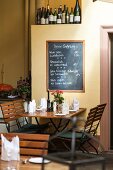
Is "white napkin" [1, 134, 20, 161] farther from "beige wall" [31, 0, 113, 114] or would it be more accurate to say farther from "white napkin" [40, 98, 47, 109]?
"beige wall" [31, 0, 113, 114]

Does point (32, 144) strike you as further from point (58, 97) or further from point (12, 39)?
point (12, 39)

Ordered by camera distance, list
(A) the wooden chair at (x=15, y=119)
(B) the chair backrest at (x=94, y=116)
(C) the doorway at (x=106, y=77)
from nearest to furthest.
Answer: (B) the chair backrest at (x=94, y=116) → (A) the wooden chair at (x=15, y=119) → (C) the doorway at (x=106, y=77)

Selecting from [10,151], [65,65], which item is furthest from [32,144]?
[65,65]

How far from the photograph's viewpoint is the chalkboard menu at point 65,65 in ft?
20.4

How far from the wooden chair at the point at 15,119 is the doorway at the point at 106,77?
1026 mm

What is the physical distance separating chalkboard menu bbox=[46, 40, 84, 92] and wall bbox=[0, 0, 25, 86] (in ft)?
3.36

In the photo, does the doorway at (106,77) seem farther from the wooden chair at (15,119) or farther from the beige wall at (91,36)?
the wooden chair at (15,119)

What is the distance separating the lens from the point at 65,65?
627cm

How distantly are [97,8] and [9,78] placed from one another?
7.49 feet

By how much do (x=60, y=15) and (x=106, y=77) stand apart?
1.32m

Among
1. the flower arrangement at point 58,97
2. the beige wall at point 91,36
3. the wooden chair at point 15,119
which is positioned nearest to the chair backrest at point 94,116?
the beige wall at point 91,36

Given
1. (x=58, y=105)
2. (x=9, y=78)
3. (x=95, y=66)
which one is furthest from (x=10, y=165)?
(x=9, y=78)

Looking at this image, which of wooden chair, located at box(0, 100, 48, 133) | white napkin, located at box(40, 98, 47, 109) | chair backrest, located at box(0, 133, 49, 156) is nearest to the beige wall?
white napkin, located at box(40, 98, 47, 109)

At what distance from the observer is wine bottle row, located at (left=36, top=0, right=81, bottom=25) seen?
621 cm
